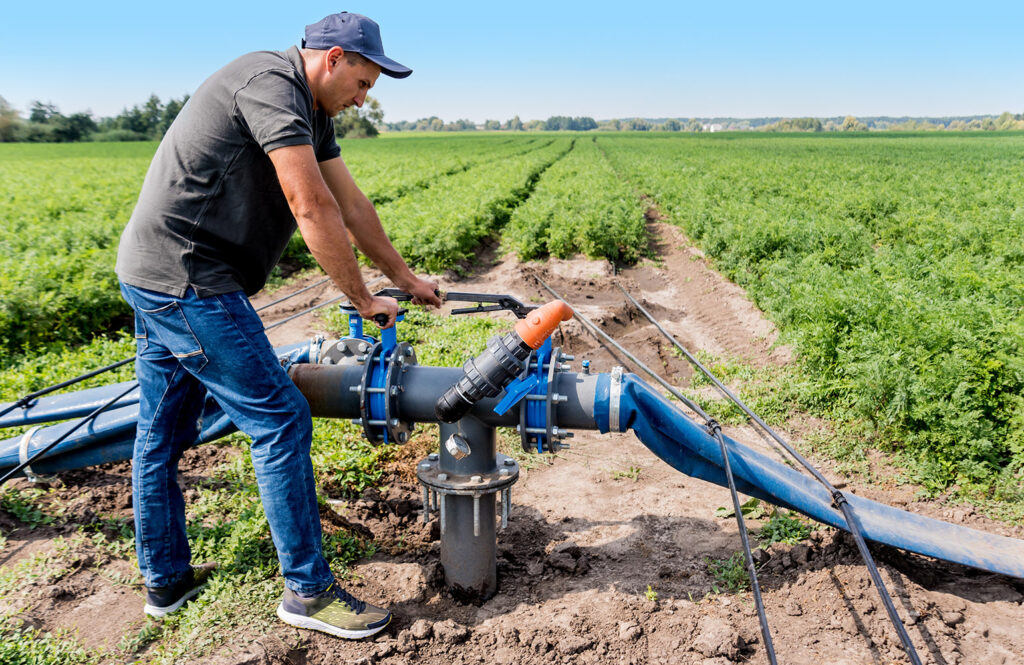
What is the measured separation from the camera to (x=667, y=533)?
3412 mm

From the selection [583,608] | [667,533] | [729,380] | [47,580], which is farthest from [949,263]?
[47,580]

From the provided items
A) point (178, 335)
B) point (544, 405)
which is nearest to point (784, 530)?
point (544, 405)

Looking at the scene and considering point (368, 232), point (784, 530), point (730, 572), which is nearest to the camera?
point (368, 232)

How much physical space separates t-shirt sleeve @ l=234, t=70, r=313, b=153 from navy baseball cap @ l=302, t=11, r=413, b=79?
0.64ft

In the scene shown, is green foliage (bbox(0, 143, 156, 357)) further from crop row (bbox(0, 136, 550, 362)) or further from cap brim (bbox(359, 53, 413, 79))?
cap brim (bbox(359, 53, 413, 79))

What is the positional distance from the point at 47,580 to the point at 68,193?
15.6m

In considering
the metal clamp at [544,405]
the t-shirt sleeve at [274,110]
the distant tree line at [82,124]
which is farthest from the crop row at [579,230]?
the distant tree line at [82,124]

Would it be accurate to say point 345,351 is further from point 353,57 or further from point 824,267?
point 824,267

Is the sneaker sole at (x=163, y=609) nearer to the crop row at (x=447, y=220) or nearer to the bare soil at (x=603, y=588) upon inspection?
the bare soil at (x=603, y=588)

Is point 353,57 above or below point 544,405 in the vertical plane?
above

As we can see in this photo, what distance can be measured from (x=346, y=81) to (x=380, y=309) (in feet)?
2.58

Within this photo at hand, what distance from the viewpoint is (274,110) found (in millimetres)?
2154

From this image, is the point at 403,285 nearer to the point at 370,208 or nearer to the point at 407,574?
the point at 370,208

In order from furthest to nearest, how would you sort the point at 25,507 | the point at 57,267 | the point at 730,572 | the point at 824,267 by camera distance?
the point at 57,267, the point at 824,267, the point at 25,507, the point at 730,572
